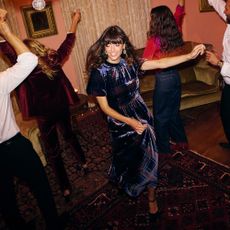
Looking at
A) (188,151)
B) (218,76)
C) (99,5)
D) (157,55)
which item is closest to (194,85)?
(218,76)

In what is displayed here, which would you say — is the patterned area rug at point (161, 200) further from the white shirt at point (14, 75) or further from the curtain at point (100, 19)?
the curtain at point (100, 19)

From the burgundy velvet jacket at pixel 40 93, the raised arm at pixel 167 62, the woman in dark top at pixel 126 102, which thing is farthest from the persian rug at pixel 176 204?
the raised arm at pixel 167 62

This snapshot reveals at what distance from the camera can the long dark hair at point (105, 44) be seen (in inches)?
105

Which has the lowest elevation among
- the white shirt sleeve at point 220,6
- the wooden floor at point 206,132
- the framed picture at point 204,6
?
the wooden floor at point 206,132

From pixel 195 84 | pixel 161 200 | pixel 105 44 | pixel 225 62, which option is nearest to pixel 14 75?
pixel 105 44

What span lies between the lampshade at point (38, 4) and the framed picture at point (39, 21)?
0.10 metres

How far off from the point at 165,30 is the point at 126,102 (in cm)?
113

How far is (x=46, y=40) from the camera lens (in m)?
5.48

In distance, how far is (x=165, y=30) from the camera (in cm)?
338

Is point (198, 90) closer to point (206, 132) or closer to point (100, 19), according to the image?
point (206, 132)

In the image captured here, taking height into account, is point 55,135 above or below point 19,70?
below

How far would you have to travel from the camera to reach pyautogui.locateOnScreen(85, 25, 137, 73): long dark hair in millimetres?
2662

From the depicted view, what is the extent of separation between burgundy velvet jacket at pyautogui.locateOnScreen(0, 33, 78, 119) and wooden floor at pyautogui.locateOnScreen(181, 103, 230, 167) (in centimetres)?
213

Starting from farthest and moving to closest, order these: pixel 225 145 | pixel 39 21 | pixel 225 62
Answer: pixel 39 21 < pixel 225 145 < pixel 225 62
